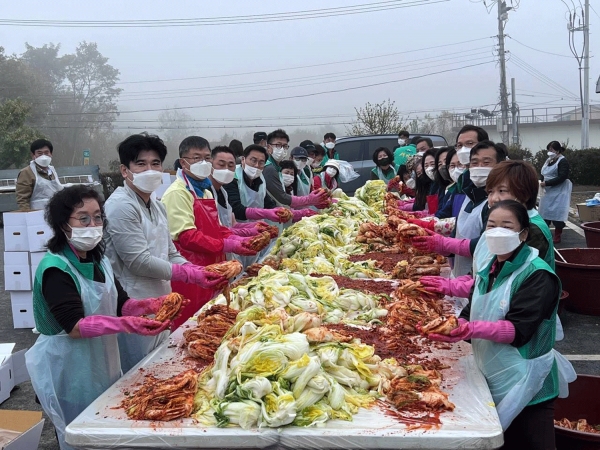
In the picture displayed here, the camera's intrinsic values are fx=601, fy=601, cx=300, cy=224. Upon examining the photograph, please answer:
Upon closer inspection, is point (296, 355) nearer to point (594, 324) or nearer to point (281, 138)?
point (594, 324)

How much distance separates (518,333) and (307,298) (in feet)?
4.51

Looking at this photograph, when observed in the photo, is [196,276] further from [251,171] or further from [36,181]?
[36,181]

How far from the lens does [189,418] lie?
8.16 ft

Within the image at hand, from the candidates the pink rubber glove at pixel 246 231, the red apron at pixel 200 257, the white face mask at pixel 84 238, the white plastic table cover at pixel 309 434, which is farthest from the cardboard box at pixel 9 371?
the white plastic table cover at pixel 309 434

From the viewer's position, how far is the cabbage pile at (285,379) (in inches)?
95.0

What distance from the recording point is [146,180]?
3658 mm

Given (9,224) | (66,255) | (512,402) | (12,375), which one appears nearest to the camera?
(512,402)

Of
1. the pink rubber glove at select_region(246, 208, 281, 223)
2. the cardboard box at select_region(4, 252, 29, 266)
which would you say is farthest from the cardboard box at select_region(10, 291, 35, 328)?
the pink rubber glove at select_region(246, 208, 281, 223)

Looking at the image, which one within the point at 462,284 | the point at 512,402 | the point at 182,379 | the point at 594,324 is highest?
the point at 462,284

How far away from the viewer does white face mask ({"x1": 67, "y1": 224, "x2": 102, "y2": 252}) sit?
2889 mm

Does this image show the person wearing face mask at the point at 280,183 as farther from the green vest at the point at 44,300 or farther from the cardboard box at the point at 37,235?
the green vest at the point at 44,300

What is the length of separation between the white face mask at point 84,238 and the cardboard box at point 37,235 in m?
4.39

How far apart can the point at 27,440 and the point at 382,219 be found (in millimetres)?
5153

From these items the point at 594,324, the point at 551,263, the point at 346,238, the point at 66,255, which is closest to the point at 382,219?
the point at 346,238
